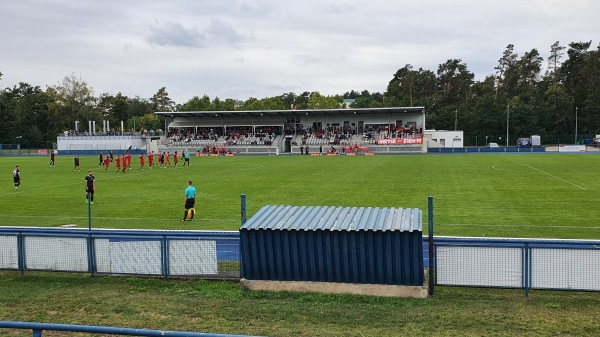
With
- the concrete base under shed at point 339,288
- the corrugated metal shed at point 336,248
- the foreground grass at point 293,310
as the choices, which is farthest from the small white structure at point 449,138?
the foreground grass at point 293,310

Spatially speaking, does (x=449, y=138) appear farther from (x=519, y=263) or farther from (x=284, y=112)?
(x=519, y=263)

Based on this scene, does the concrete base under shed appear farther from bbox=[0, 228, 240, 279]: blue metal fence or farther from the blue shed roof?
Result: the blue shed roof

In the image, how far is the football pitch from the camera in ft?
57.5

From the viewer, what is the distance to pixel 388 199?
22.7 meters

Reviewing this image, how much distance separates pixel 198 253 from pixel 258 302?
7.04 ft

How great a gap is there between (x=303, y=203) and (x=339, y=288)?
1257cm

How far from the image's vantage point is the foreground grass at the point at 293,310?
295 inches

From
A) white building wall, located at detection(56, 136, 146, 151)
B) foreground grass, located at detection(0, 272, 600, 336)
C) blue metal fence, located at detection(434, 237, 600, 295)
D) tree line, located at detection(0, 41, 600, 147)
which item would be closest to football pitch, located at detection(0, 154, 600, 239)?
blue metal fence, located at detection(434, 237, 600, 295)

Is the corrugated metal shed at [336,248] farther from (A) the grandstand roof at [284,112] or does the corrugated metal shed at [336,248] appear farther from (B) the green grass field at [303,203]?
(A) the grandstand roof at [284,112]

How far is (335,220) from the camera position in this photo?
993 cm

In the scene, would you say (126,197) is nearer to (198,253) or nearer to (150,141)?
(198,253)

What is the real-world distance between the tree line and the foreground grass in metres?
80.7

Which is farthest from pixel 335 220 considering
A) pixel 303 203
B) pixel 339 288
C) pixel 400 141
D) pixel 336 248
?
pixel 400 141

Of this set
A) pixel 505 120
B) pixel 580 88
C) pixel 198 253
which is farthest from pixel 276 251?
pixel 580 88
